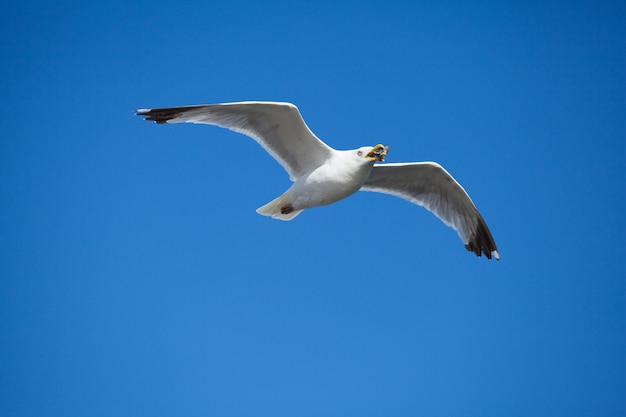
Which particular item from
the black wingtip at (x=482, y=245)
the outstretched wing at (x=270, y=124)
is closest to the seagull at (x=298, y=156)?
the outstretched wing at (x=270, y=124)

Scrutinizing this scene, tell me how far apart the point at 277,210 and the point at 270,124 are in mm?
1002

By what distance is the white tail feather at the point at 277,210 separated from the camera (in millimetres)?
7980

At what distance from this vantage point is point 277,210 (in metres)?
8.07

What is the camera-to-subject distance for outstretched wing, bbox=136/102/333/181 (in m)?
7.51

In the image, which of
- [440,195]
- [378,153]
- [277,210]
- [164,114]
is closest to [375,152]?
[378,153]

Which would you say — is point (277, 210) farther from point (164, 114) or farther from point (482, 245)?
point (482, 245)

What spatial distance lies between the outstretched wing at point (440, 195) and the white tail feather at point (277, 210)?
46.4 inches

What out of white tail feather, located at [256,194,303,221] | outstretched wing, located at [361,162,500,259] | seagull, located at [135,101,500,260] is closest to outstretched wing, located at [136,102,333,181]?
seagull, located at [135,101,500,260]

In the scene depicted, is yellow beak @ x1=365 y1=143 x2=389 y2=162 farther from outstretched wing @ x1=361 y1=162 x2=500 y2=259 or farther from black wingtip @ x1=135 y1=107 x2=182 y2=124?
black wingtip @ x1=135 y1=107 x2=182 y2=124

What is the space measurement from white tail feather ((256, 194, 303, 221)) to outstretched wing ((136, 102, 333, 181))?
0.31m

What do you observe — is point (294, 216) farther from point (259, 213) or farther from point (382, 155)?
point (382, 155)

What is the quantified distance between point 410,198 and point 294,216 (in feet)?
5.61

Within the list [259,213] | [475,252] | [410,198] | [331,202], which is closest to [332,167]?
[331,202]

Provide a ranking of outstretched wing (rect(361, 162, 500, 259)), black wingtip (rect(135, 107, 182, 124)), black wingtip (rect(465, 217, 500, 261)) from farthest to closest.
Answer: black wingtip (rect(465, 217, 500, 261))
outstretched wing (rect(361, 162, 500, 259))
black wingtip (rect(135, 107, 182, 124))
